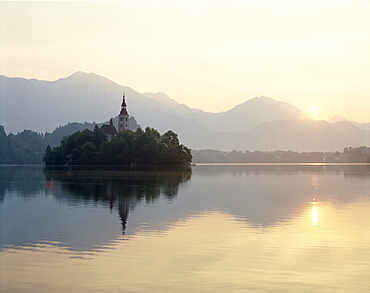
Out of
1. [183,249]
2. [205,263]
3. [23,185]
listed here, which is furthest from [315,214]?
[23,185]

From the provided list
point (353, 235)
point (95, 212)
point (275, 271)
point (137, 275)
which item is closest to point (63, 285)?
point (137, 275)

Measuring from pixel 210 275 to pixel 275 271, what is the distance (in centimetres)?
262

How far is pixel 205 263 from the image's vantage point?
19.5 meters

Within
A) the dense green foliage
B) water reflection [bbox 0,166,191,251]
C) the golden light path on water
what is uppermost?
the dense green foliage

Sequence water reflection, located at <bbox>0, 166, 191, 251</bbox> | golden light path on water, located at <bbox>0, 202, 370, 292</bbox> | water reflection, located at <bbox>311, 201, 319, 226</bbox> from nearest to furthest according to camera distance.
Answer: golden light path on water, located at <bbox>0, 202, 370, 292</bbox> < water reflection, located at <bbox>0, 166, 191, 251</bbox> < water reflection, located at <bbox>311, 201, 319, 226</bbox>

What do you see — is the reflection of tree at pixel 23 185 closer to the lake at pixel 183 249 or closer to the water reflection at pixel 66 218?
the water reflection at pixel 66 218

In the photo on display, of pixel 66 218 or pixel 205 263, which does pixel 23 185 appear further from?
pixel 205 263

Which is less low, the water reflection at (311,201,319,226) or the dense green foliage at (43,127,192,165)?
the dense green foliage at (43,127,192,165)

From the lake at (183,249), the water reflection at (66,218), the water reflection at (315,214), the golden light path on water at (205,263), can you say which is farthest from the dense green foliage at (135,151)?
the golden light path on water at (205,263)

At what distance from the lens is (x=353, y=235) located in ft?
86.3

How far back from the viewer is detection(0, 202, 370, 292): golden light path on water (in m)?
16.4

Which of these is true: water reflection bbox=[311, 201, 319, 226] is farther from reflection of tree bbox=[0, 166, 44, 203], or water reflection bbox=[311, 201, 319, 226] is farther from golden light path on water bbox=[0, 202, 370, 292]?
reflection of tree bbox=[0, 166, 44, 203]

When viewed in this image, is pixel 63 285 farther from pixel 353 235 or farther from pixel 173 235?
pixel 353 235

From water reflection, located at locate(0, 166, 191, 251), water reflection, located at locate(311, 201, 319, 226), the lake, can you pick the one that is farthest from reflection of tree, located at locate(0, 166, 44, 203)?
water reflection, located at locate(311, 201, 319, 226)
